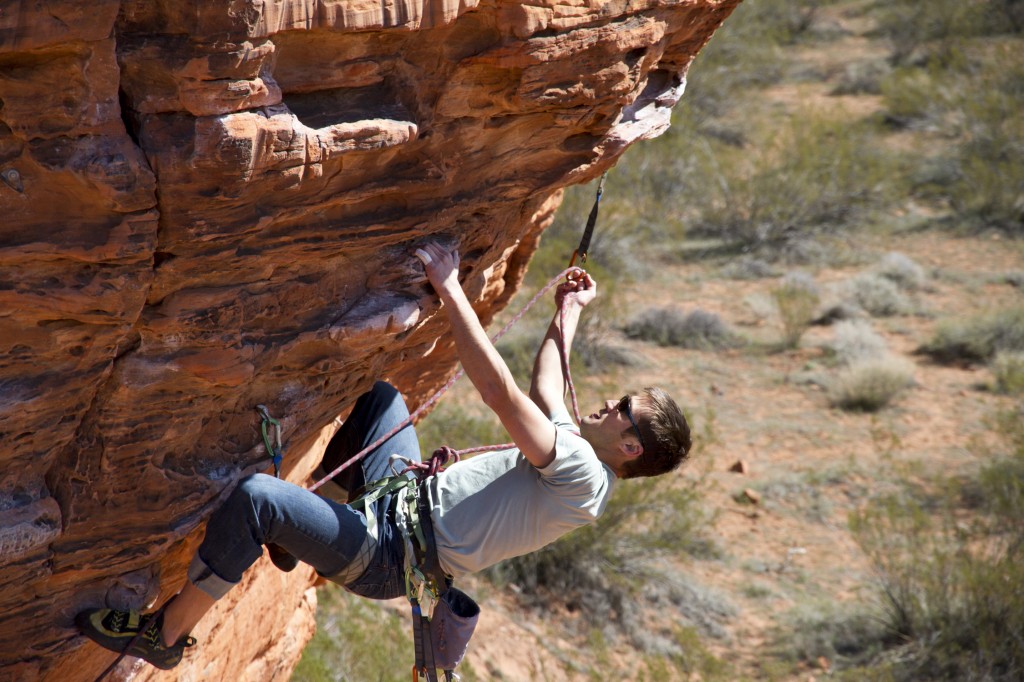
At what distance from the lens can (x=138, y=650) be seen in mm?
2803

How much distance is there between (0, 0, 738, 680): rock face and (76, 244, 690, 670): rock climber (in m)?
0.12

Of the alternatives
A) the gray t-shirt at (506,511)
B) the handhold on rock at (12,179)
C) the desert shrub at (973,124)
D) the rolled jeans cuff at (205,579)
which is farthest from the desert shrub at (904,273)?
the handhold on rock at (12,179)

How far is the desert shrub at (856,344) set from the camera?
10.1 m

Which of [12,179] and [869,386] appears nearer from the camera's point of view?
[12,179]

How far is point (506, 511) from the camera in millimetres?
3127

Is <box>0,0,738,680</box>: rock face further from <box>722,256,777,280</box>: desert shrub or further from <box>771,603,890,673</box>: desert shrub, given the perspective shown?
<box>722,256,777,280</box>: desert shrub

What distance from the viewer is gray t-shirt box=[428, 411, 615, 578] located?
3.09 meters

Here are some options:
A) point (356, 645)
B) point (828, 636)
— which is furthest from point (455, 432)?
point (828, 636)

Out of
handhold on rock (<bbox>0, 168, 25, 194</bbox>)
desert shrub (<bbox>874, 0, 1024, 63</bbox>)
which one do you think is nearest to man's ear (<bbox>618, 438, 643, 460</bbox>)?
handhold on rock (<bbox>0, 168, 25, 194</bbox>)

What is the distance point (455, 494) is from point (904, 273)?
10495mm

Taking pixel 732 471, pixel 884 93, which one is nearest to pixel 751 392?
pixel 732 471

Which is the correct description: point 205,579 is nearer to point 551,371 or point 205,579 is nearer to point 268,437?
point 268,437

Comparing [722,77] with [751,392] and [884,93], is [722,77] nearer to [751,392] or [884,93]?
[884,93]

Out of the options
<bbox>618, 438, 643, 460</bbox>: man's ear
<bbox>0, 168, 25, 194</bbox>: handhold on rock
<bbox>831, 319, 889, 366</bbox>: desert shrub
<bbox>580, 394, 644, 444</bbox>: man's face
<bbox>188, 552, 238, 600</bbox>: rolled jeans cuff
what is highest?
<bbox>0, 168, 25, 194</bbox>: handhold on rock
